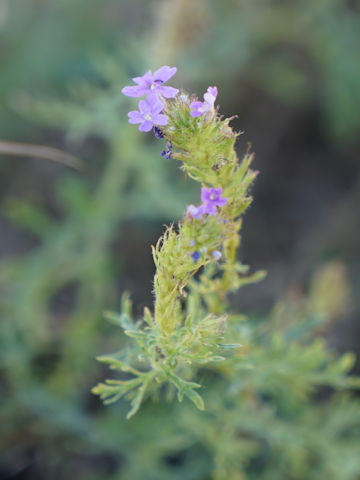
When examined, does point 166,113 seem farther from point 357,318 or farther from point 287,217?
point 287,217

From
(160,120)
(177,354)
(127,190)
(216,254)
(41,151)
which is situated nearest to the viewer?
(160,120)

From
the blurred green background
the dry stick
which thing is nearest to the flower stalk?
the dry stick

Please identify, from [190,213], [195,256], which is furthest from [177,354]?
[190,213]

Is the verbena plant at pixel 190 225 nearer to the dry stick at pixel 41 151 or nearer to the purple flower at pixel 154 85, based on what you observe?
the purple flower at pixel 154 85

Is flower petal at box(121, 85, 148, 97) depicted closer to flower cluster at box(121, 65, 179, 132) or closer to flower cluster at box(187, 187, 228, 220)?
flower cluster at box(121, 65, 179, 132)

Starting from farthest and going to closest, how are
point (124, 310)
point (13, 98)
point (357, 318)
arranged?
1. point (13, 98)
2. point (357, 318)
3. point (124, 310)

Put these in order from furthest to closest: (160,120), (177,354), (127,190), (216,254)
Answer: (127,190)
(177,354)
(216,254)
(160,120)

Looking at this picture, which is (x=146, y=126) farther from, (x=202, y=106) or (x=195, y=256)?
(x=195, y=256)

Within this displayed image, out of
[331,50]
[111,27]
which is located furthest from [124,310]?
[111,27]
